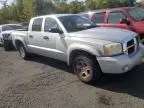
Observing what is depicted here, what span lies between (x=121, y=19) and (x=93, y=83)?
4.30 metres

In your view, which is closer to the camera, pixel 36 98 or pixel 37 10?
pixel 36 98

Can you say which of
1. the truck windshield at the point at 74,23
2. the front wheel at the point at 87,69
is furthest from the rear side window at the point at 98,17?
the front wheel at the point at 87,69

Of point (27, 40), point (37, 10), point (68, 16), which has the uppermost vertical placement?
point (68, 16)

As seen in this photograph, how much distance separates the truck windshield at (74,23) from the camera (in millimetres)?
7528

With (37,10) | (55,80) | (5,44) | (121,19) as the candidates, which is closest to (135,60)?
(55,80)

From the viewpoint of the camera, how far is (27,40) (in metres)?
9.59

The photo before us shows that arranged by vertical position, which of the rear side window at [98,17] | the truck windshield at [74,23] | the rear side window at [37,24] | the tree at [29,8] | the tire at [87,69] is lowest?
the tree at [29,8]

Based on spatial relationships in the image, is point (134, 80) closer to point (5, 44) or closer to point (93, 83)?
point (93, 83)

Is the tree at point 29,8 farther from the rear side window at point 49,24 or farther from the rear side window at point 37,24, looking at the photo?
the rear side window at point 49,24

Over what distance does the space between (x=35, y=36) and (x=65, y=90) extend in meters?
2.85

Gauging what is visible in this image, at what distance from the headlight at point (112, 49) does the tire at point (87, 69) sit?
48 centimetres

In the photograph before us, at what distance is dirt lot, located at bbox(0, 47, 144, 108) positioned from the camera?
5699 millimetres

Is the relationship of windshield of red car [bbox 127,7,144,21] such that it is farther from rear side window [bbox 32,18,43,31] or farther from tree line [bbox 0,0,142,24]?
tree line [bbox 0,0,142,24]

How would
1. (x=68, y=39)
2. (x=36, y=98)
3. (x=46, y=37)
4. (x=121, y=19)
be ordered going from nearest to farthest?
(x=36, y=98)
(x=68, y=39)
(x=46, y=37)
(x=121, y=19)
